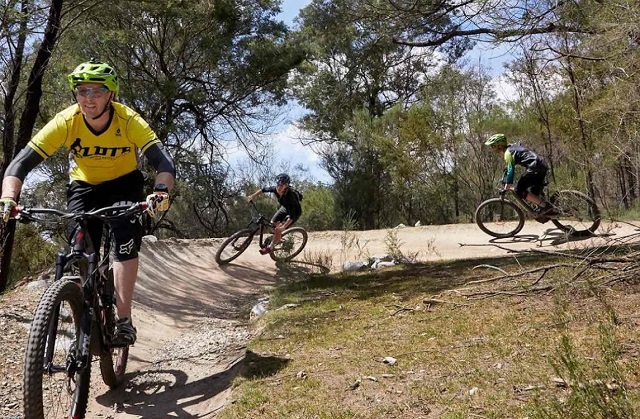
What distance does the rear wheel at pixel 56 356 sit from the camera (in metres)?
2.62

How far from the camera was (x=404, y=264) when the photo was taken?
8.71m

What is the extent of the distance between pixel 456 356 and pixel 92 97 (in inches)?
107

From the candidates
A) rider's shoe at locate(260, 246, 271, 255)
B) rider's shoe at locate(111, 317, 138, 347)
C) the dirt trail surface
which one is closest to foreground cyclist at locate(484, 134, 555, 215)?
the dirt trail surface

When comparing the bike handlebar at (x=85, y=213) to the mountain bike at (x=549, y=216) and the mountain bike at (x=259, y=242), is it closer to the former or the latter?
the mountain bike at (x=549, y=216)

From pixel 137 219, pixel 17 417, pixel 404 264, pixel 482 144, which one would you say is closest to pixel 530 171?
pixel 404 264

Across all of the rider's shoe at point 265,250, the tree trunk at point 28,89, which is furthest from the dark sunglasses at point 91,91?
the rider's shoe at point 265,250

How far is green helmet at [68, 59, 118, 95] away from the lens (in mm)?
3326

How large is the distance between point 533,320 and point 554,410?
5.34ft

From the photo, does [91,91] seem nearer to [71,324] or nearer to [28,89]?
[71,324]

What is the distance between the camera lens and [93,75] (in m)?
3.35

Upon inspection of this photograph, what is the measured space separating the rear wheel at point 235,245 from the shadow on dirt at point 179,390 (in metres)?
5.53

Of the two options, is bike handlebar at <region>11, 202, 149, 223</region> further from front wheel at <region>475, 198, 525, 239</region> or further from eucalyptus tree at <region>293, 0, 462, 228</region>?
eucalyptus tree at <region>293, 0, 462, 228</region>

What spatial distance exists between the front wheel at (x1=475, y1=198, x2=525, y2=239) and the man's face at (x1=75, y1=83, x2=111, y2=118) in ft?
27.5

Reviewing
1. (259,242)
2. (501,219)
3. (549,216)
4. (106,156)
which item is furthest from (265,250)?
(106,156)
